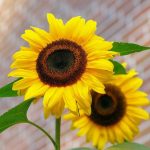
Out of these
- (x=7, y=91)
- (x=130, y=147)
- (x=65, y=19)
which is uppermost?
(x=65, y=19)

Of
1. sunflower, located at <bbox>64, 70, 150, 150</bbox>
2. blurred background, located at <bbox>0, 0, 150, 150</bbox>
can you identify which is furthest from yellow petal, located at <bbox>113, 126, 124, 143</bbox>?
blurred background, located at <bbox>0, 0, 150, 150</bbox>

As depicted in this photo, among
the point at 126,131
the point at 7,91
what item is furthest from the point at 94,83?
the point at 126,131

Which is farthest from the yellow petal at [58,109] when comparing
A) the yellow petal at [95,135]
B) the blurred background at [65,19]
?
the blurred background at [65,19]

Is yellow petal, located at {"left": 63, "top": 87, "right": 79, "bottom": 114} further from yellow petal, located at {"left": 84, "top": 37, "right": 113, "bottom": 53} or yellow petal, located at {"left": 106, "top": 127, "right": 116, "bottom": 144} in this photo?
yellow petal, located at {"left": 106, "top": 127, "right": 116, "bottom": 144}

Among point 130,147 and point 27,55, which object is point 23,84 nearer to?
point 27,55

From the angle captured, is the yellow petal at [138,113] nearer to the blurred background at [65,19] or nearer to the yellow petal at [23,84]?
the yellow petal at [23,84]
